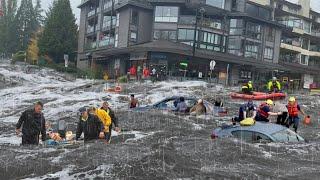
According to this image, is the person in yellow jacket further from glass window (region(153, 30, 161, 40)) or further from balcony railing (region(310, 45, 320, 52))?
balcony railing (region(310, 45, 320, 52))

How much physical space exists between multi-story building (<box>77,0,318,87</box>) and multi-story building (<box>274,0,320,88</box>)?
6776mm

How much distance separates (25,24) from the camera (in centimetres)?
8769

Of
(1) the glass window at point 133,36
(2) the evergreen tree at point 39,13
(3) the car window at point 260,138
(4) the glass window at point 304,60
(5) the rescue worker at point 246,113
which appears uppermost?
(2) the evergreen tree at point 39,13

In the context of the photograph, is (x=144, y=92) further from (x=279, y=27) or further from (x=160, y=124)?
(x=279, y=27)

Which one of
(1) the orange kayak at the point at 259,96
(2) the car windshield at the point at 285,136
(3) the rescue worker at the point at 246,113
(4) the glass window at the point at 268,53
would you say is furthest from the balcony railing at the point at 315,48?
(2) the car windshield at the point at 285,136

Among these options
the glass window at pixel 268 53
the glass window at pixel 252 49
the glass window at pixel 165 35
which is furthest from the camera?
the glass window at pixel 268 53

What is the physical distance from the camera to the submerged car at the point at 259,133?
13.4 meters

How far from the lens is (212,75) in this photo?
5000 centimetres

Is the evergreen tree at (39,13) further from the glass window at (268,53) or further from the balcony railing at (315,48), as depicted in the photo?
the glass window at (268,53)

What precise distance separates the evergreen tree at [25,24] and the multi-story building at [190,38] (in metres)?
28.1

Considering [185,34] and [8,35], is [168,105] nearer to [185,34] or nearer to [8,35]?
[185,34]

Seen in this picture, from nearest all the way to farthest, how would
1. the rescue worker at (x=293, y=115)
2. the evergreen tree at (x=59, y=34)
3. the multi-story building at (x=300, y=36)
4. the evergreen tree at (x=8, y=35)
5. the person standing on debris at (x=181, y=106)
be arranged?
the rescue worker at (x=293, y=115), the person standing on debris at (x=181, y=106), the evergreen tree at (x=59, y=34), the multi-story building at (x=300, y=36), the evergreen tree at (x=8, y=35)

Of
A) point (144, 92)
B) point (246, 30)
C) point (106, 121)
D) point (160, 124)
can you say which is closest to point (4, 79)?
point (144, 92)

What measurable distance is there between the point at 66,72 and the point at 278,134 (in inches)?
1836
